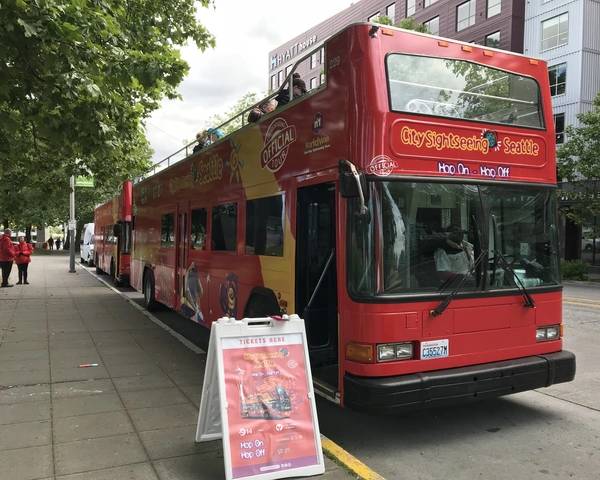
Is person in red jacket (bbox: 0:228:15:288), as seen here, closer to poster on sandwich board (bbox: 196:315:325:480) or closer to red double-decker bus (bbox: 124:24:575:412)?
red double-decker bus (bbox: 124:24:575:412)

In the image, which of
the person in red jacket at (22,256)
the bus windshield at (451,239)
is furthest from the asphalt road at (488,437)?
the person in red jacket at (22,256)

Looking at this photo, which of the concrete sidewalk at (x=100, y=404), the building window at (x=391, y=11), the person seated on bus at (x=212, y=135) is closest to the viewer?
the concrete sidewalk at (x=100, y=404)

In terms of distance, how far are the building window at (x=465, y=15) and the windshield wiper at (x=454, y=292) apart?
1243 inches

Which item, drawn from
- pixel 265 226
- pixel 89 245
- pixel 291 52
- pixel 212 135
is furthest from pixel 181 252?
pixel 291 52

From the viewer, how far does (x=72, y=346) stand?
27.3 ft

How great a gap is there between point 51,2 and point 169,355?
15.2ft

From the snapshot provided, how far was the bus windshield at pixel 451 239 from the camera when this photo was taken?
4336 millimetres

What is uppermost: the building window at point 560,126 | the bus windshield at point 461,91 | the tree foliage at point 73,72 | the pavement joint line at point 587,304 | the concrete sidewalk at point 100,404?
the building window at point 560,126

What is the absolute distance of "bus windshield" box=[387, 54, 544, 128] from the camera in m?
4.57

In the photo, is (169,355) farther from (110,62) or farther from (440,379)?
(440,379)

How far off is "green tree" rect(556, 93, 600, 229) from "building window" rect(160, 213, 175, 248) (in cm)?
1699

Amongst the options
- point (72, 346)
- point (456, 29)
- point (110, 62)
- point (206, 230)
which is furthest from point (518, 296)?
point (456, 29)

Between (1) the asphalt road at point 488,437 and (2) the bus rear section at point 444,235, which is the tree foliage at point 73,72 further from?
(1) the asphalt road at point 488,437

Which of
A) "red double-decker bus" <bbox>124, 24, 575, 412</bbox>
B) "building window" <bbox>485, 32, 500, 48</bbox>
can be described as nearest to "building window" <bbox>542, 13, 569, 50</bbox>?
"building window" <bbox>485, 32, 500, 48</bbox>
